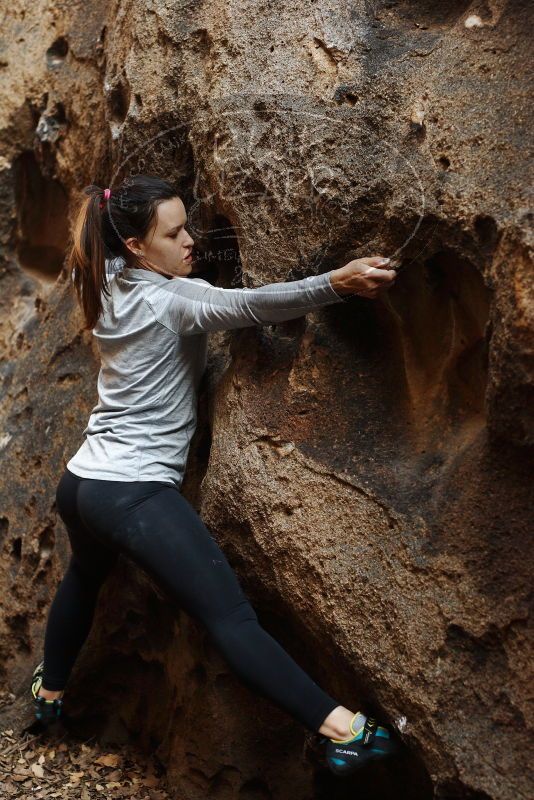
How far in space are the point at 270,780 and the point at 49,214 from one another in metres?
2.22

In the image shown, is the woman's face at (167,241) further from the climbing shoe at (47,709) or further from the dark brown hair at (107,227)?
the climbing shoe at (47,709)

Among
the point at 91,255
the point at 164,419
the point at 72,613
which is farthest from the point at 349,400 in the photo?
the point at 72,613

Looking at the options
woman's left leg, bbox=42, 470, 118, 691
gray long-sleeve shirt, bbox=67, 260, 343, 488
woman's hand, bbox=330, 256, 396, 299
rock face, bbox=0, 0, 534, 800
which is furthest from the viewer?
woman's left leg, bbox=42, 470, 118, 691

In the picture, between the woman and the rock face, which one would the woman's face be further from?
the rock face

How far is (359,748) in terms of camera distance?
2076 mm

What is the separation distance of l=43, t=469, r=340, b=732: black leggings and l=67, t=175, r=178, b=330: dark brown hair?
47 cm

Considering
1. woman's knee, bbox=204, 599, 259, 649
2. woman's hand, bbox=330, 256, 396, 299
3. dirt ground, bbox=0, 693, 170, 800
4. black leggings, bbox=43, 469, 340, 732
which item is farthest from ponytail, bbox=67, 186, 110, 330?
dirt ground, bbox=0, 693, 170, 800

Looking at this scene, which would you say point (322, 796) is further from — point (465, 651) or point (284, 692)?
point (465, 651)

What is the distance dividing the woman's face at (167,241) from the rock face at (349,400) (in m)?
0.13

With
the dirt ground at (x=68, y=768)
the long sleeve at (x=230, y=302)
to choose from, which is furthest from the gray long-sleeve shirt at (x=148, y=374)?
the dirt ground at (x=68, y=768)

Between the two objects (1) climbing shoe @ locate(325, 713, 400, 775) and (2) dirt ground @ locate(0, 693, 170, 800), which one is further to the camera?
(2) dirt ground @ locate(0, 693, 170, 800)

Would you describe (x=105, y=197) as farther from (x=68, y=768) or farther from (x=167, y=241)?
(x=68, y=768)

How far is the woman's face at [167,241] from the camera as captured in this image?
2.36 meters

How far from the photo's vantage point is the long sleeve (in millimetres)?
2115
